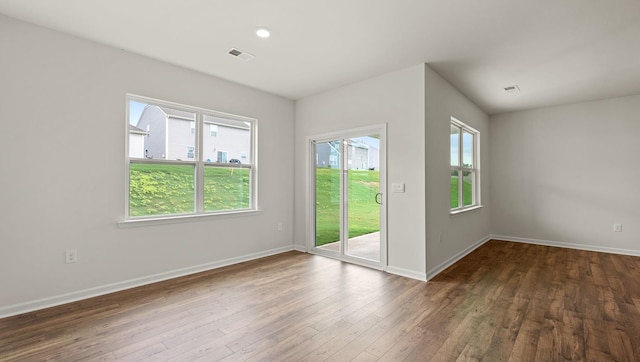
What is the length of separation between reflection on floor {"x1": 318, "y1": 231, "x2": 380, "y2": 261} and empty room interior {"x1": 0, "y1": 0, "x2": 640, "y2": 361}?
43 millimetres

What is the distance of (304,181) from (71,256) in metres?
3.24

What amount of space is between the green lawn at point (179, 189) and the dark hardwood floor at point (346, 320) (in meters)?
0.95

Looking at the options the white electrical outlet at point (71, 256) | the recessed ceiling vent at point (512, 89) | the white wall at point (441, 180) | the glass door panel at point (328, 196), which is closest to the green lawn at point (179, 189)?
the white electrical outlet at point (71, 256)

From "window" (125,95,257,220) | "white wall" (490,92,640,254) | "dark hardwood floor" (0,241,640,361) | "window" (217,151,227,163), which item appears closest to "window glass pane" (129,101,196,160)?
"window" (125,95,257,220)

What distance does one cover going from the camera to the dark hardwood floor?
6.81ft

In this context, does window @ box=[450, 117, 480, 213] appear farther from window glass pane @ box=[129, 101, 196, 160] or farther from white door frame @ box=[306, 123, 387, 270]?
window glass pane @ box=[129, 101, 196, 160]

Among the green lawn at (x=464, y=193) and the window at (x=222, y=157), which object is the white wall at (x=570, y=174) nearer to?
→ the green lawn at (x=464, y=193)

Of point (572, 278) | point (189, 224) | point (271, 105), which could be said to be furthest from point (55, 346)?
point (572, 278)

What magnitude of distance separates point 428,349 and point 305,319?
1.03 metres

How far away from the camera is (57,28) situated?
9.36ft

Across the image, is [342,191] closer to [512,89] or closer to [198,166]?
[198,166]

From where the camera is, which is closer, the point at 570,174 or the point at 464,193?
the point at 464,193

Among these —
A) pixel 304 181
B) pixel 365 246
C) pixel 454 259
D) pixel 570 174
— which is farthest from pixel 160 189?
pixel 570 174

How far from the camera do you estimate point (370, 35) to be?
117 inches
